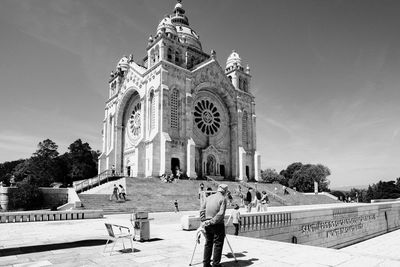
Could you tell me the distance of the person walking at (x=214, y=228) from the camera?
5.95m

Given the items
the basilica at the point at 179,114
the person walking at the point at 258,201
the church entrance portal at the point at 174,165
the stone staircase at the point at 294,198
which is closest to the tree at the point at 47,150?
the basilica at the point at 179,114

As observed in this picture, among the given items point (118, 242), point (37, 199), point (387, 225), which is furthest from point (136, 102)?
point (118, 242)

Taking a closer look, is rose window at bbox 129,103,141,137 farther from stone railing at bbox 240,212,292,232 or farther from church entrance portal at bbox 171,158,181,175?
stone railing at bbox 240,212,292,232

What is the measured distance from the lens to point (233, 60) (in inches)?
2062

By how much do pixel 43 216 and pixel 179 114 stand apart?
81.8 ft

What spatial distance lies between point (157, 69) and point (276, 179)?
57.3m

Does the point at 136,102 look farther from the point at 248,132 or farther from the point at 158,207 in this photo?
the point at 158,207

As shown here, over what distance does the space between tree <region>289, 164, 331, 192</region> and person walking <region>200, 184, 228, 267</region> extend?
78016mm

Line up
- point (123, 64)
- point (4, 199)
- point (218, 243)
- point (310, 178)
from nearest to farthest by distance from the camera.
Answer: point (218, 243), point (4, 199), point (123, 64), point (310, 178)

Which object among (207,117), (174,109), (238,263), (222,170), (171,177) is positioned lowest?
(238,263)

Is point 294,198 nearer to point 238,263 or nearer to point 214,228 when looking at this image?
point 238,263

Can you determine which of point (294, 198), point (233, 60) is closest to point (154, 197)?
point (294, 198)

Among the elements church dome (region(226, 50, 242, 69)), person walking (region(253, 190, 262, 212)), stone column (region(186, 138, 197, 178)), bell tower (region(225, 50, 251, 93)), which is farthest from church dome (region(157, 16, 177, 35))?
person walking (region(253, 190, 262, 212))

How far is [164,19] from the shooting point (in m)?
47.1
